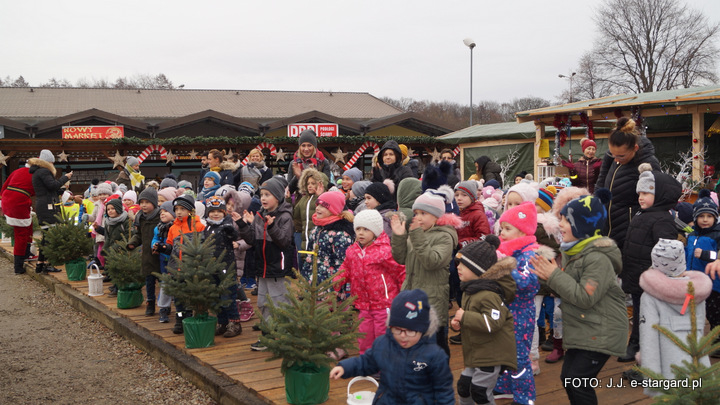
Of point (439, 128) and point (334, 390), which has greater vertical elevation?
point (439, 128)

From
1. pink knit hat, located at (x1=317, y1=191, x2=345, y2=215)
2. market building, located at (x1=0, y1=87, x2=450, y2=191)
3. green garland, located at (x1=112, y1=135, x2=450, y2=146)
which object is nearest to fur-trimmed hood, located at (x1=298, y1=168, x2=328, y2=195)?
pink knit hat, located at (x1=317, y1=191, x2=345, y2=215)

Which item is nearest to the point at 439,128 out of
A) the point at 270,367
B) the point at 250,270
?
the point at 250,270

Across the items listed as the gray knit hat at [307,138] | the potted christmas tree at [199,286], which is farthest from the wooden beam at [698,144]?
the potted christmas tree at [199,286]

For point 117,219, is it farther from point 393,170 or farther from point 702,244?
point 702,244

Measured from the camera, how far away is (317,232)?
6137 millimetres

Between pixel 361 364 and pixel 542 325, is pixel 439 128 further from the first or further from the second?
pixel 361 364

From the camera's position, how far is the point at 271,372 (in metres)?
5.50

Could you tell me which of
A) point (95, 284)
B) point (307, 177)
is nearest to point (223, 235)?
point (307, 177)

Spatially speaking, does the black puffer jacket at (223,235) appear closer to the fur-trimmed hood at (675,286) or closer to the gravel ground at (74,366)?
the gravel ground at (74,366)

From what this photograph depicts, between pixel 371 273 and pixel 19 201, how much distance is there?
9464mm

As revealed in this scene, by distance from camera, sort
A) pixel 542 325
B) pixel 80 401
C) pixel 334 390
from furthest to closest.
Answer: pixel 542 325 < pixel 80 401 < pixel 334 390

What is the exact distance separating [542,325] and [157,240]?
4.74 meters

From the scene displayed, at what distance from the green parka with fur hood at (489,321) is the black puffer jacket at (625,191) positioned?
2374mm

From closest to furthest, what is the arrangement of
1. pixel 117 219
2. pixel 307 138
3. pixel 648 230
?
1. pixel 648 230
2. pixel 307 138
3. pixel 117 219
